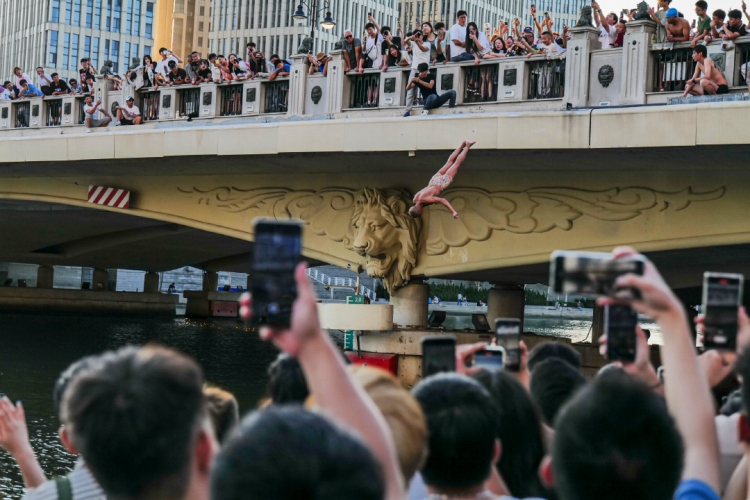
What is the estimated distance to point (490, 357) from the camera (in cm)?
473

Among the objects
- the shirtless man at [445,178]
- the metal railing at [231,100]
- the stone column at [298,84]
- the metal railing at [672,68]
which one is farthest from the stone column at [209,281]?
the metal railing at [672,68]

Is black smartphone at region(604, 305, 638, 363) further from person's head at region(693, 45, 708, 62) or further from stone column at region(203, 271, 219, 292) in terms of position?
stone column at region(203, 271, 219, 292)

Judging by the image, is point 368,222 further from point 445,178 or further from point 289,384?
point 289,384

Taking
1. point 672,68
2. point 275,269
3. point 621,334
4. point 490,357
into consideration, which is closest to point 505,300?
point 672,68

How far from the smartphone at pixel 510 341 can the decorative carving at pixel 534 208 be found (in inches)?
415

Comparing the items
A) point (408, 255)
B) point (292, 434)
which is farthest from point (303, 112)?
point (292, 434)

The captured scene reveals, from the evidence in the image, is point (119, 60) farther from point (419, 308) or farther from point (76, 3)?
point (419, 308)

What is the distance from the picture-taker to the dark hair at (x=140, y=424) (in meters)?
2.37

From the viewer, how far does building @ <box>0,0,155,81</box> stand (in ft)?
332

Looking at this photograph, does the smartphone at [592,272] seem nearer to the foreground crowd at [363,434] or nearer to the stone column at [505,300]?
the foreground crowd at [363,434]

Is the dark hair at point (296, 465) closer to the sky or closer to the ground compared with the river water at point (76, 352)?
closer to the sky

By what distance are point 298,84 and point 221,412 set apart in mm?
13713

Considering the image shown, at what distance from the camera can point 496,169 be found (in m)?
16.0

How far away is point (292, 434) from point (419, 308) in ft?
52.3
